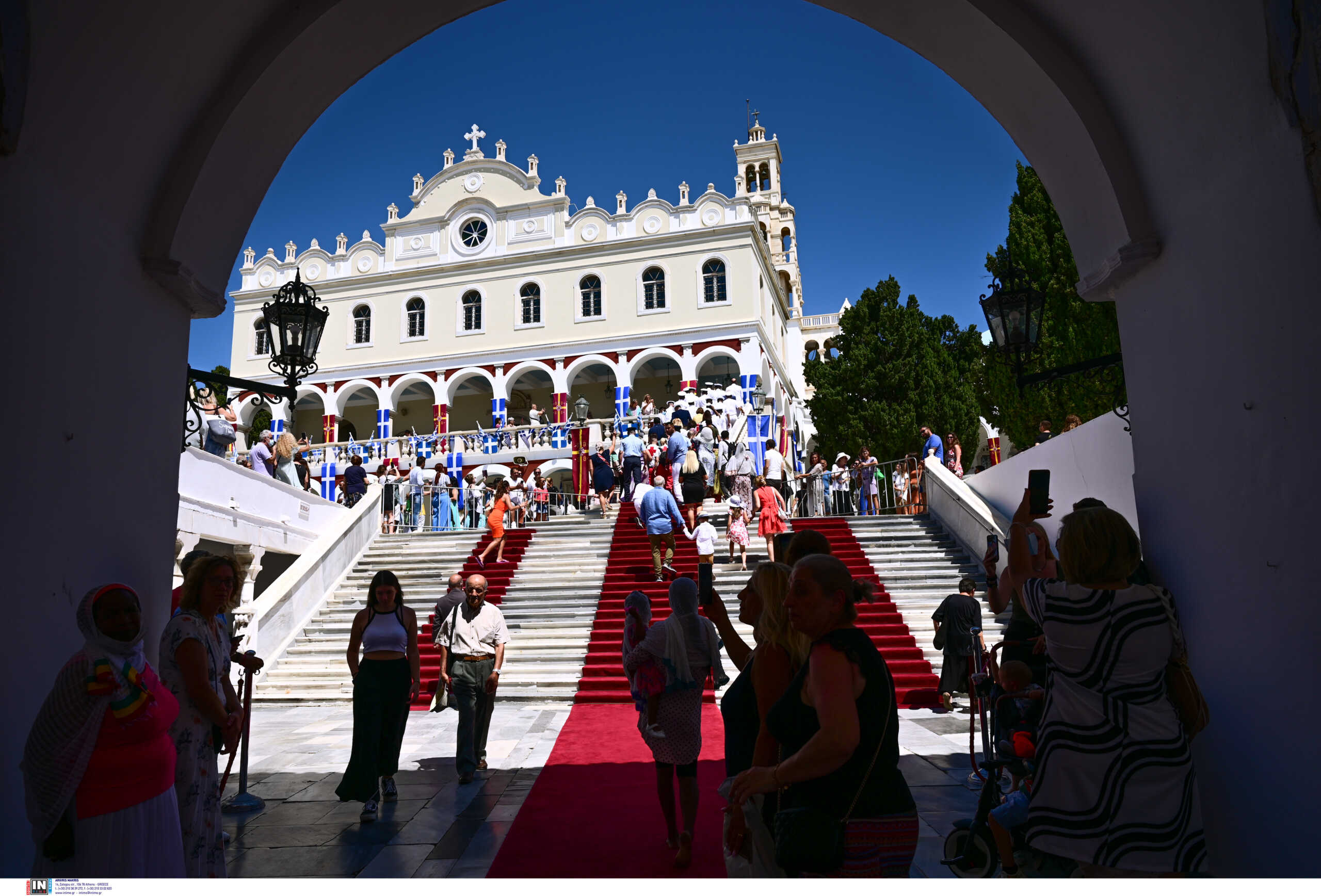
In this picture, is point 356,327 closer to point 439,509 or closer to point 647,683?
point 439,509

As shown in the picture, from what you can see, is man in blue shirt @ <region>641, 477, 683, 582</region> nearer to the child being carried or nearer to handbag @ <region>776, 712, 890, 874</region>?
the child being carried

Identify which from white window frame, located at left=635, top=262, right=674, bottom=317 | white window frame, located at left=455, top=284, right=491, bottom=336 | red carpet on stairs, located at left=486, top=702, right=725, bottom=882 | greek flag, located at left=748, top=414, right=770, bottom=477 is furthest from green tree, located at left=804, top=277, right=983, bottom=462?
red carpet on stairs, located at left=486, top=702, right=725, bottom=882

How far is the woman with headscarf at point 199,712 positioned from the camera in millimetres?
3645

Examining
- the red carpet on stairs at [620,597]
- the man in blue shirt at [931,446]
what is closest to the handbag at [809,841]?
the red carpet on stairs at [620,597]

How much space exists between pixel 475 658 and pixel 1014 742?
4388mm

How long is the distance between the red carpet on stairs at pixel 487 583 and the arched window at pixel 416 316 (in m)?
19.1

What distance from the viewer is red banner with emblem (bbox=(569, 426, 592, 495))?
856 inches

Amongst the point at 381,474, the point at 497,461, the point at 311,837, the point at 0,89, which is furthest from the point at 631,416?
the point at 0,89

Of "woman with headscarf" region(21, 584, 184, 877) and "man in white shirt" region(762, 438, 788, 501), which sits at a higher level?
"man in white shirt" region(762, 438, 788, 501)

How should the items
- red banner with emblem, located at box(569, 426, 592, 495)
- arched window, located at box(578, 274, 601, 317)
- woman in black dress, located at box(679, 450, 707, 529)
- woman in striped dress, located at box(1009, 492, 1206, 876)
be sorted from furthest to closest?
arched window, located at box(578, 274, 601, 317), red banner with emblem, located at box(569, 426, 592, 495), woman in black dress, located at box(679, 450, 707, 529), woman in striped dress, located at box(1009, 492, 1206, 876)

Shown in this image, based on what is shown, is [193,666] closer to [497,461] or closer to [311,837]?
[311,837]

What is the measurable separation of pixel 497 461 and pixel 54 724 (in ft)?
85.2

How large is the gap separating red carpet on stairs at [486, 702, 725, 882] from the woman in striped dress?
1.56 m

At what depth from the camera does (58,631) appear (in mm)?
3473
